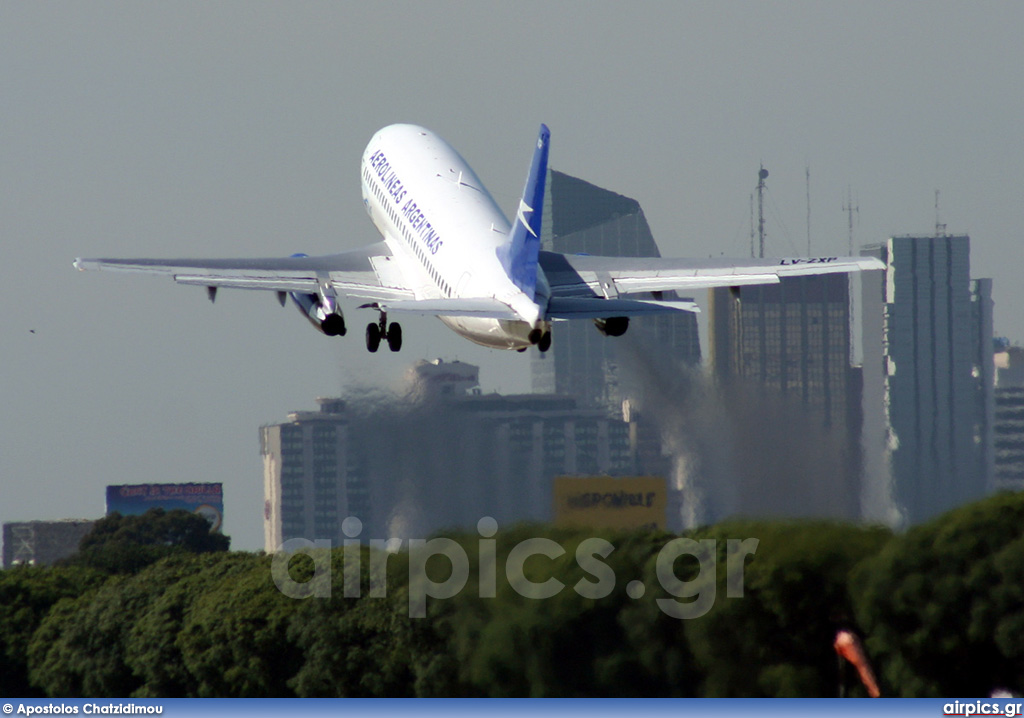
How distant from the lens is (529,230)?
194 feet

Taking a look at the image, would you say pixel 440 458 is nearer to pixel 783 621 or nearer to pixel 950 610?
pixel 783 621

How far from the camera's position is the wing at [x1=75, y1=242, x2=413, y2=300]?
6638 centimetres

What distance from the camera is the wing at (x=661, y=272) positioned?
60688mm

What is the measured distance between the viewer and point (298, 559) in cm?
7631

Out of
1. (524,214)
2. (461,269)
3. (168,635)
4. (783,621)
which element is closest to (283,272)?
(461,269)

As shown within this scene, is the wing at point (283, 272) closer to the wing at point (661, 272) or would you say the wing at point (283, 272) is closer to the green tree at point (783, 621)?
the wing at point (661, 272)

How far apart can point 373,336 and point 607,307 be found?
15.2 m

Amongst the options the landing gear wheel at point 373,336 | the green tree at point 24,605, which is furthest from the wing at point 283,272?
the green tree at point 24,605

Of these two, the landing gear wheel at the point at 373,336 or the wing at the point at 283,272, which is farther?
the landing gear wheel at the point at 373,336

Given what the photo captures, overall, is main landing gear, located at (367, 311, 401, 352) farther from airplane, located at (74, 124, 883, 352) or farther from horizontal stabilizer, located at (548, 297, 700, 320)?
horizontal stabilizer, located at (548, 297, 700, 320)

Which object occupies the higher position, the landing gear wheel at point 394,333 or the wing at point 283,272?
the wing at point 283,272

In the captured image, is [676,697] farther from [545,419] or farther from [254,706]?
[545,419]

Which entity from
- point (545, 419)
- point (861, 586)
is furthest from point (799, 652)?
point (545, 419)

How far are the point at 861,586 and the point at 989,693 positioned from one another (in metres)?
4.49
